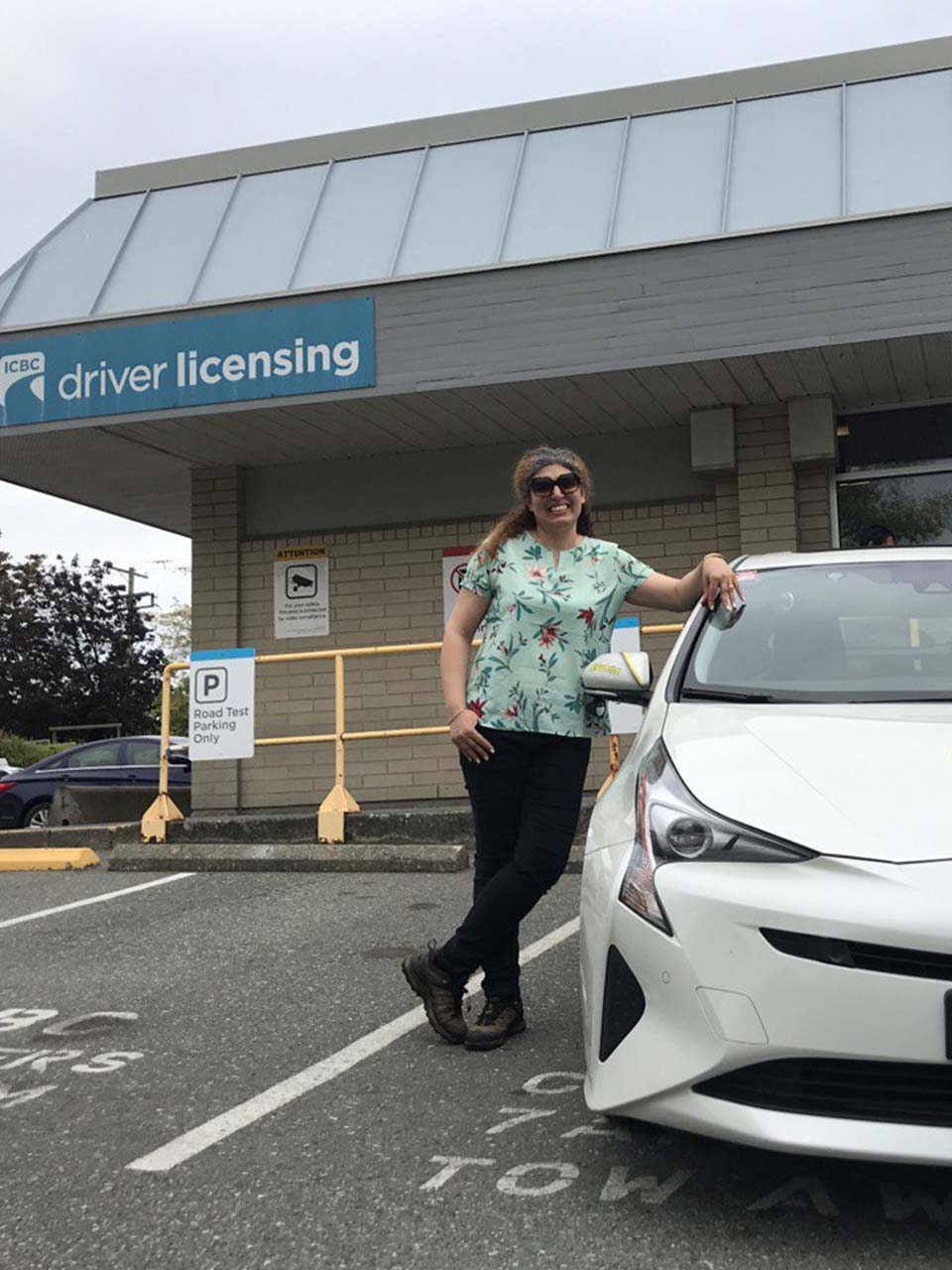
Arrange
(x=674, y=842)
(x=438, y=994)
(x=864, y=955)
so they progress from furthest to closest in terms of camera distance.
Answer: (x=438, y=994) → (x=674, y=842) → (x=864, y=955)

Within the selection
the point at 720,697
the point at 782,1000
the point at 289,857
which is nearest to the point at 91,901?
the point at 289,857

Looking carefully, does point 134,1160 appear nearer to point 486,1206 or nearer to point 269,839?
point 486,1206

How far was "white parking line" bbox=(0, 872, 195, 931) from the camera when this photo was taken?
6672 millimetres

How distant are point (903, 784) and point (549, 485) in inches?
61.7

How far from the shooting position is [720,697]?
3299mm

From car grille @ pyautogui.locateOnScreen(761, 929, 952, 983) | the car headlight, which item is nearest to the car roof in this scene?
the car headlight

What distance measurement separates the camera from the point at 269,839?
335 inches

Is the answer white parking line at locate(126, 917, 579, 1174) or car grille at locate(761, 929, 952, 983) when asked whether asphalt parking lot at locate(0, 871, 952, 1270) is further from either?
car grille at locate(761, 929, 952, 983)

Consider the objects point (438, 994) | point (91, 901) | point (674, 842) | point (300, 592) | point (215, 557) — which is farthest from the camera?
point (215, 557)

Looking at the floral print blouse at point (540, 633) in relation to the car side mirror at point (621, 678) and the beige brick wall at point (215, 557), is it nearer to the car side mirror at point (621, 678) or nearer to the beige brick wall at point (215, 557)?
the car side mirror at point (621, 678)

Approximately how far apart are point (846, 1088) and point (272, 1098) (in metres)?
1.77

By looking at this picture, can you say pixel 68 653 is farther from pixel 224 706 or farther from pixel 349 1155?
pixel 349 1155

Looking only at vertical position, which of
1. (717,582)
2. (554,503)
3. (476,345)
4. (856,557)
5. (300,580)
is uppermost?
(476,345)

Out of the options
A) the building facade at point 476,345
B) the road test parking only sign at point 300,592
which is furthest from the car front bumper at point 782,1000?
the road test parking only sign at point 300,592
